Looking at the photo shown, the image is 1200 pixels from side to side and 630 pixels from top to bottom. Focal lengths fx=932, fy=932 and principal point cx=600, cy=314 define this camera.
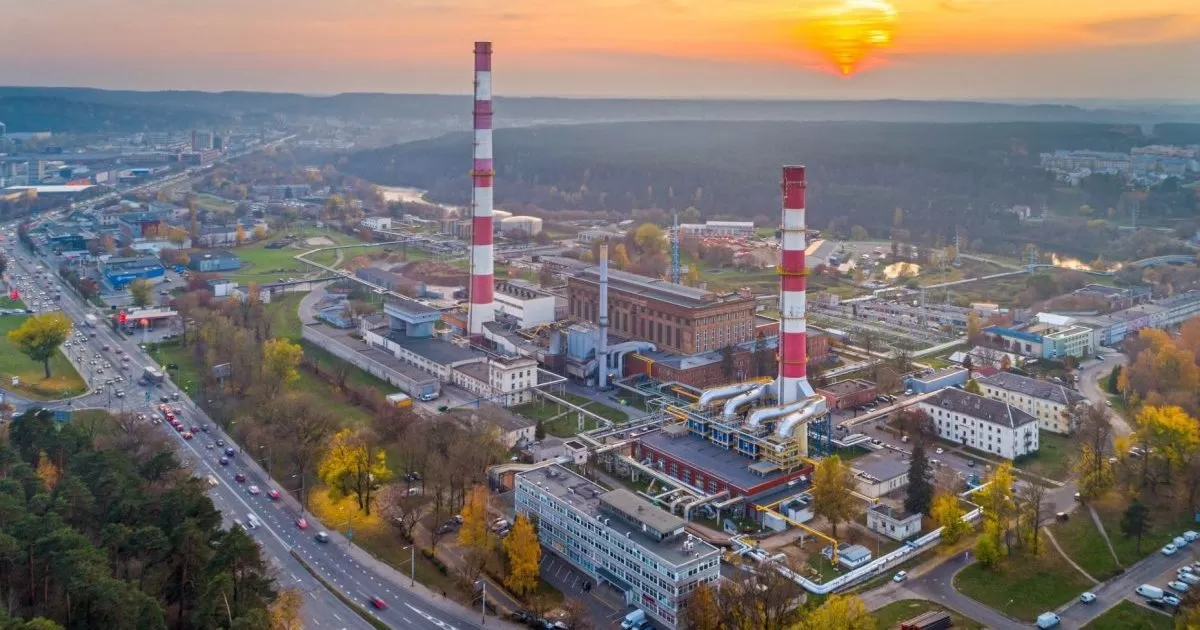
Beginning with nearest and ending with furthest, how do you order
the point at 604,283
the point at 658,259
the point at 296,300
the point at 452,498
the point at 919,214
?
1. the point at 452,498
2. the point at 604,283
3. the point at 296,300
4. the point at 658,259
5. the point at 919,214

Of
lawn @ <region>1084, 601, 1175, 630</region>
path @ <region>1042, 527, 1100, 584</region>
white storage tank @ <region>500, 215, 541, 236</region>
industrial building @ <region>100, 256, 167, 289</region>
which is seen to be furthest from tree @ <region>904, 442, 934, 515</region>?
white storage tank @ <region>500, 215, 541, 236</region>

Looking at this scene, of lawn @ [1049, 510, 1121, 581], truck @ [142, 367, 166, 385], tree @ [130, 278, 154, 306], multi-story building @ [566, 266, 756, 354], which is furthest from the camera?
tree @ [130, 278, 154, 306]

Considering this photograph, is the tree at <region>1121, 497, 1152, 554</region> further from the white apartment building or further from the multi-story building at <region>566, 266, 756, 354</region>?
the multi-story building at <region>566, 266, 756, 354</region>

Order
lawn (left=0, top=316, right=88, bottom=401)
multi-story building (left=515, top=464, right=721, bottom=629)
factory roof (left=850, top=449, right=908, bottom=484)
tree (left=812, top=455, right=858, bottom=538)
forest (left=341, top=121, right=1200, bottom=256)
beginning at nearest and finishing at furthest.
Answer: multi-story building (left=515, top=464, right=721, bottom=629), tree (left=812, top=455, right=858, bottom=538), factory roof (left=850, top=449, right=908, bottom=484), lawn (left=0, top=316, right=88, bottom=401), forest (left=341, top=121, right=1200, bottom=256)

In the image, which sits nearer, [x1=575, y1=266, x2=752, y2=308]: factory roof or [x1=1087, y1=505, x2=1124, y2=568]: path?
[x1=1087, y1=505, x2=1124, y2=568]: path

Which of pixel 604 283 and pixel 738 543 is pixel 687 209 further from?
pixel 738 543

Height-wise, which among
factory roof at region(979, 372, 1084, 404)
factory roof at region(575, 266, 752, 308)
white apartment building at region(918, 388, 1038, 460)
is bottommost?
white apartment building at region(918, 388, 1038, 460)

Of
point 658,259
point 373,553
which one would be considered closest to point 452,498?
point 373,553

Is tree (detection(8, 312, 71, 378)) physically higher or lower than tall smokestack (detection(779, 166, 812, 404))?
lower
